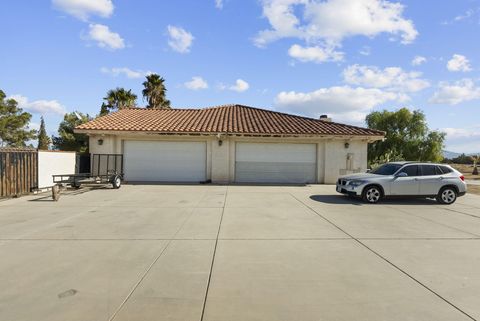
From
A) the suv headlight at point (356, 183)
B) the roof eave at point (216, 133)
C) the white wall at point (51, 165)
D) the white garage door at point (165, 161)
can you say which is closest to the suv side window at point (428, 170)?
the suv headlight at point (356, 183)

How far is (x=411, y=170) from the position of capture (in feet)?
38.5

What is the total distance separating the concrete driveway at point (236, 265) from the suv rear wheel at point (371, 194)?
2.32 metres

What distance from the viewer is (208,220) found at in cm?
802

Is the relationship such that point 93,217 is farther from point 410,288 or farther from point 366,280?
point 410,288

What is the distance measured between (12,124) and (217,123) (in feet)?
99.0

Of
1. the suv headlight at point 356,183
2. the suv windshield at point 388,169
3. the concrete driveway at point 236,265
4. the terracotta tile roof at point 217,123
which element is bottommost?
the concrete driveway at point 236,265

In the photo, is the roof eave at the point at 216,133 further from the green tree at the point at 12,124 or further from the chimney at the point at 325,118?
the green tree at the point at 12,124

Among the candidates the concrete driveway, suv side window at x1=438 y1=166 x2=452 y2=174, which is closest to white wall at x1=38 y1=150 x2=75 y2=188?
the concrete driveway

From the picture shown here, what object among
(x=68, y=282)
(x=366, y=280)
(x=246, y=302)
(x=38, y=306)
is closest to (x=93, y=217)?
(x=68, y=282)

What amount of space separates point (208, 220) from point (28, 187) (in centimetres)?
869

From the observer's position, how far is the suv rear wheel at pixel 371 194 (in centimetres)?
1142

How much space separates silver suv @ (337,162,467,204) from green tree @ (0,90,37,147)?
38839mm

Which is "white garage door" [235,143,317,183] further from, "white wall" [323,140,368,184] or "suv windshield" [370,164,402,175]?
"suv windshield" [370,164,402,175]

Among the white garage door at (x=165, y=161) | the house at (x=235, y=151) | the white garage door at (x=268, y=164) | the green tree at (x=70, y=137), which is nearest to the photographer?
the house at (x=235, y=151)
